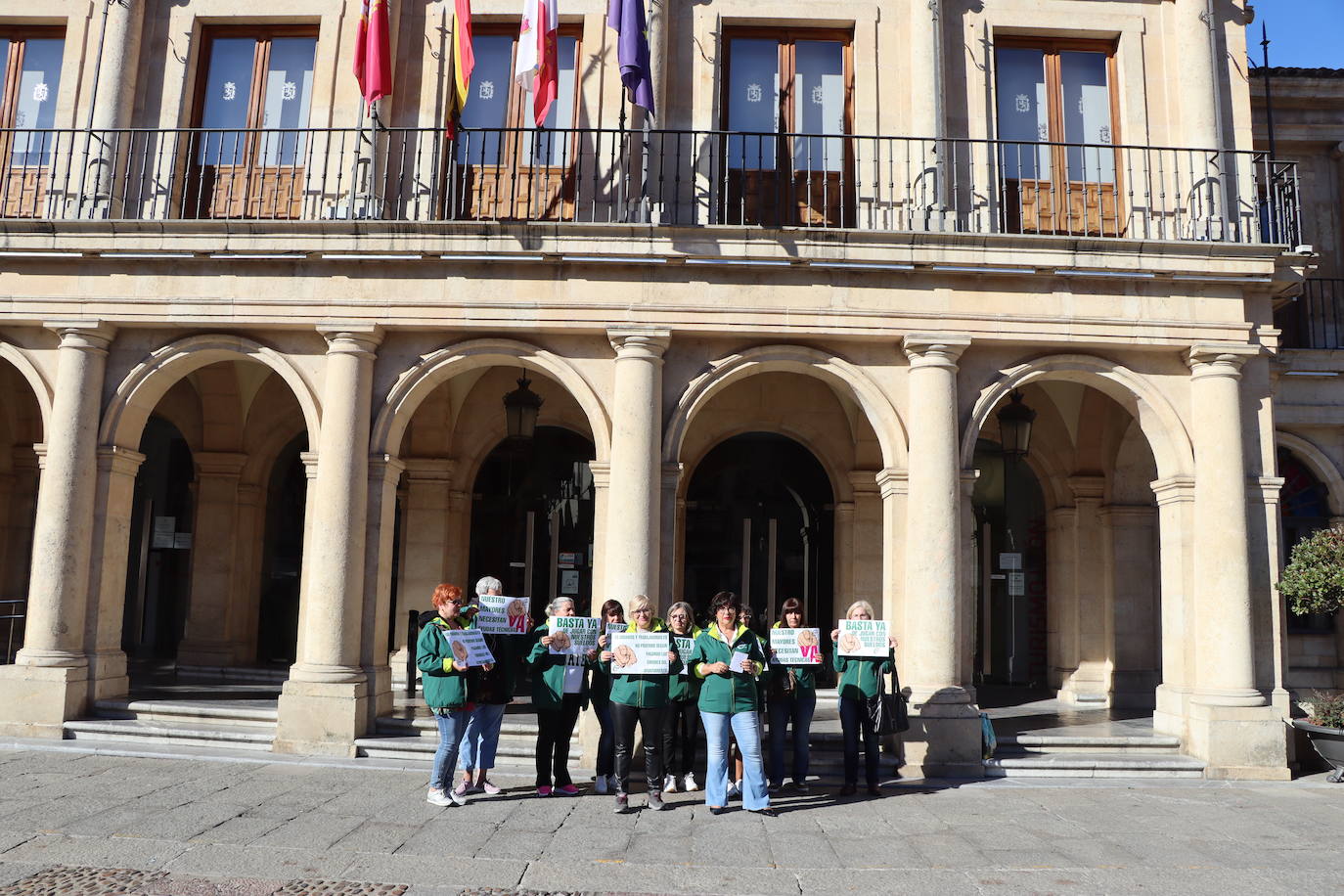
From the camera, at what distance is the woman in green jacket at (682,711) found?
27.0ft

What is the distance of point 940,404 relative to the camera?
10.5 m

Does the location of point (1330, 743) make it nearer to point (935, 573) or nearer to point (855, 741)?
point (935, 573)

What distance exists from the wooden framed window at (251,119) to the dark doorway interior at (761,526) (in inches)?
255

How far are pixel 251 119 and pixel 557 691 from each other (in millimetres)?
7804

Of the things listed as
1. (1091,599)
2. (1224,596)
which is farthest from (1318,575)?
(1091,599)

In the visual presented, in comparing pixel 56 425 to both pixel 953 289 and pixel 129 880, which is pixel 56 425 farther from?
pixel 953 289

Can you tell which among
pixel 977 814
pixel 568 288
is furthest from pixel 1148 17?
pixel 977 814

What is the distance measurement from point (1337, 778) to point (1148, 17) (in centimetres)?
823

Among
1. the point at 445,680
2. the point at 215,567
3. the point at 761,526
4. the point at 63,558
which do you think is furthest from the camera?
the point at 761,526

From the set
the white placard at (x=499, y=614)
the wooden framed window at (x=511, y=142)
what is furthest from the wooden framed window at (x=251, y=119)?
the white placard at (x=499, y=614)

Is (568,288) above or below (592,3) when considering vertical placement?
below

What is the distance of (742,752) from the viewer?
8.01 meters

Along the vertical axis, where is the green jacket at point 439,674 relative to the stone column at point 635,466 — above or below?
below

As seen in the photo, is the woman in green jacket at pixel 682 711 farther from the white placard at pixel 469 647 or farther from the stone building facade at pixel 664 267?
the stone building facade at pixel 664 267
